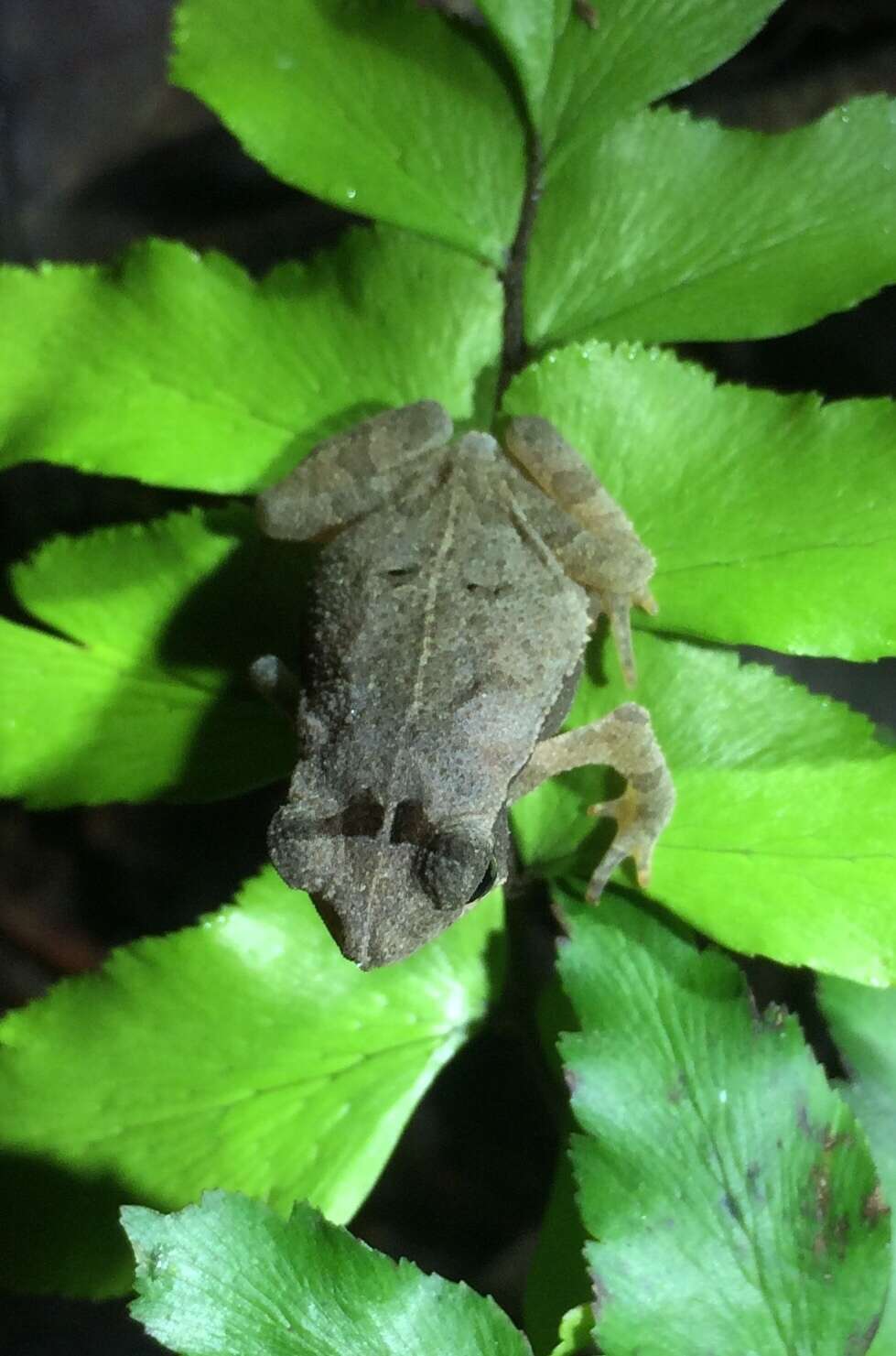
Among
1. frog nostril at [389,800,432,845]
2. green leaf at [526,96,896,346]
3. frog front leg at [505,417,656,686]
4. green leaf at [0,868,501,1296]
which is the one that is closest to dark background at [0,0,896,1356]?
green leaf at [0,868,501,1296]

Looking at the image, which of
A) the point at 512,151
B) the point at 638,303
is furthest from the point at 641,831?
the point at 512,151

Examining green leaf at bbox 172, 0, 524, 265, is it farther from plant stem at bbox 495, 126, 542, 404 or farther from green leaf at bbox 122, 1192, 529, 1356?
green leaf at bbox 122, 1192, 529, 1356

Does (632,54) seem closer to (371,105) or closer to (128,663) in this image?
(371,105)

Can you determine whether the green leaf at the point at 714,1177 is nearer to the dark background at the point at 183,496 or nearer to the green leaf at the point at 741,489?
the green leaf at the point at 741,489

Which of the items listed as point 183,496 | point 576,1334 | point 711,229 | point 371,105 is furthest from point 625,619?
point 183,496

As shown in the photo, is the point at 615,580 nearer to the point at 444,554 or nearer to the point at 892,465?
the point at 444,554

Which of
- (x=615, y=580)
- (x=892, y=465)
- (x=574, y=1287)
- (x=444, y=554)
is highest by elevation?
(x=892, y=465)
